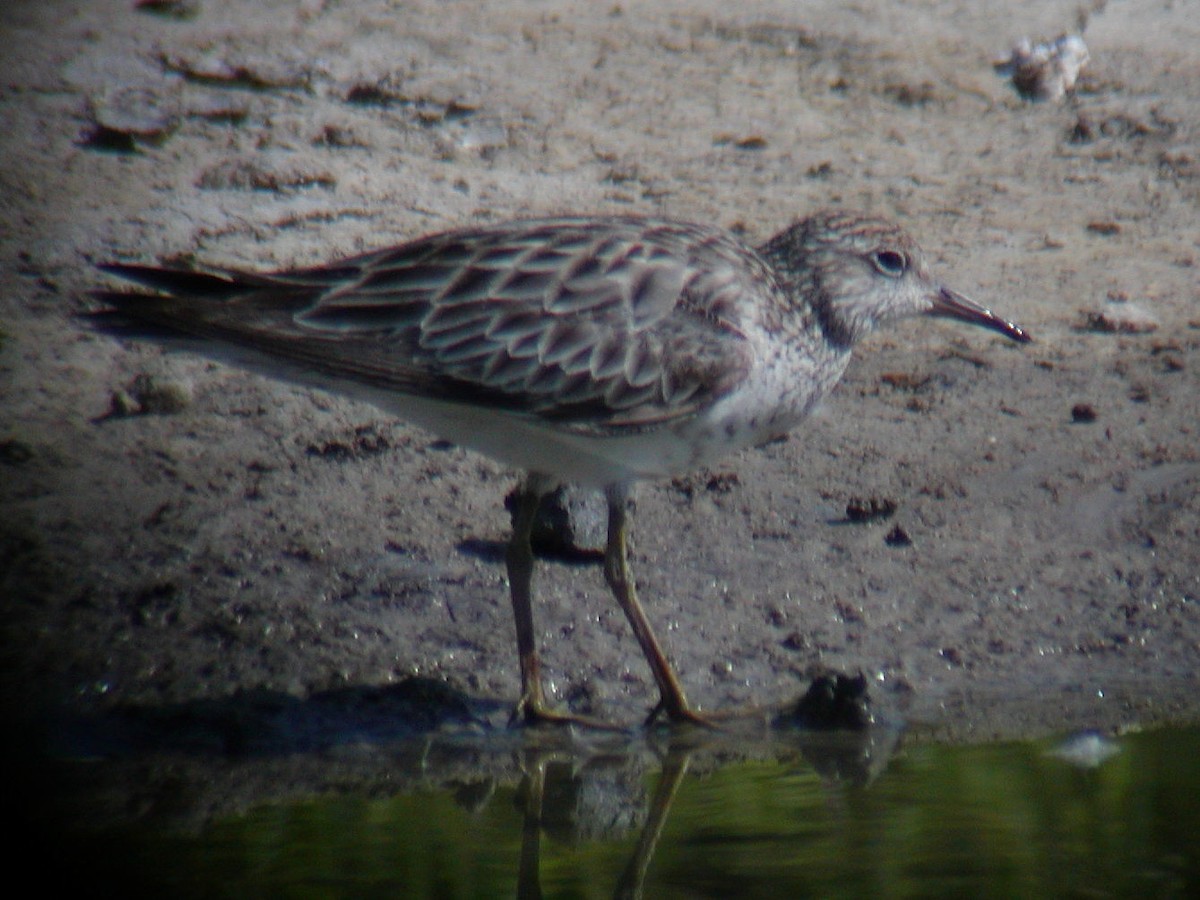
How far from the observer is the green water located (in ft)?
16.1

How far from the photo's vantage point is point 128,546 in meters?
6.68

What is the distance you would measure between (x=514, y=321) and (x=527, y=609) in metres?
1.06

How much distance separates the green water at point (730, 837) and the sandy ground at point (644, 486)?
0.54 m

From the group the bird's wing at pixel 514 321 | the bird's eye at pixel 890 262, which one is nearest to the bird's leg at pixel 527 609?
the bird's wing at pixel 514 321

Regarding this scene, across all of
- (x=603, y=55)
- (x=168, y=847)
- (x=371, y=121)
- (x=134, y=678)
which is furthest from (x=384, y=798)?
(x=603, y=55)

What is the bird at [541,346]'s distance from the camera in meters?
6.02

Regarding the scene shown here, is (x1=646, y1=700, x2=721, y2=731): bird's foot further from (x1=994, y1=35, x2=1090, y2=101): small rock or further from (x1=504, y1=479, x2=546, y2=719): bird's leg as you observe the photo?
(x1=994, y1=35, x2=1090, y2=101): small rock

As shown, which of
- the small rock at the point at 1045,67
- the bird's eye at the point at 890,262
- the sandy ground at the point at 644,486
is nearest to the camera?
the sandy ground at the point at 644,486

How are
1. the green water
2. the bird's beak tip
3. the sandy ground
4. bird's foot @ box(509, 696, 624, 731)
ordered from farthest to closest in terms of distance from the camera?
the bird's beak tip → the sandy ground → bird's foot @ box(509, 696, 624, 731) → the green water

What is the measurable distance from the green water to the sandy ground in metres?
0.54

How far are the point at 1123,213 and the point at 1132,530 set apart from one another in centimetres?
287

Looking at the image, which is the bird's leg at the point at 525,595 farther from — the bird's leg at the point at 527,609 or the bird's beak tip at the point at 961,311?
the bird's beak tip at the point at 961,311

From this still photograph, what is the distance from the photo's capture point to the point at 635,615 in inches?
247

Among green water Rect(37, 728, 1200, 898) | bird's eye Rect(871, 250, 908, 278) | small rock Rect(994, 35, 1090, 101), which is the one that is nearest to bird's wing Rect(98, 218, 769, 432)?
bird's eye Rect(871, 250, 908, 278)
